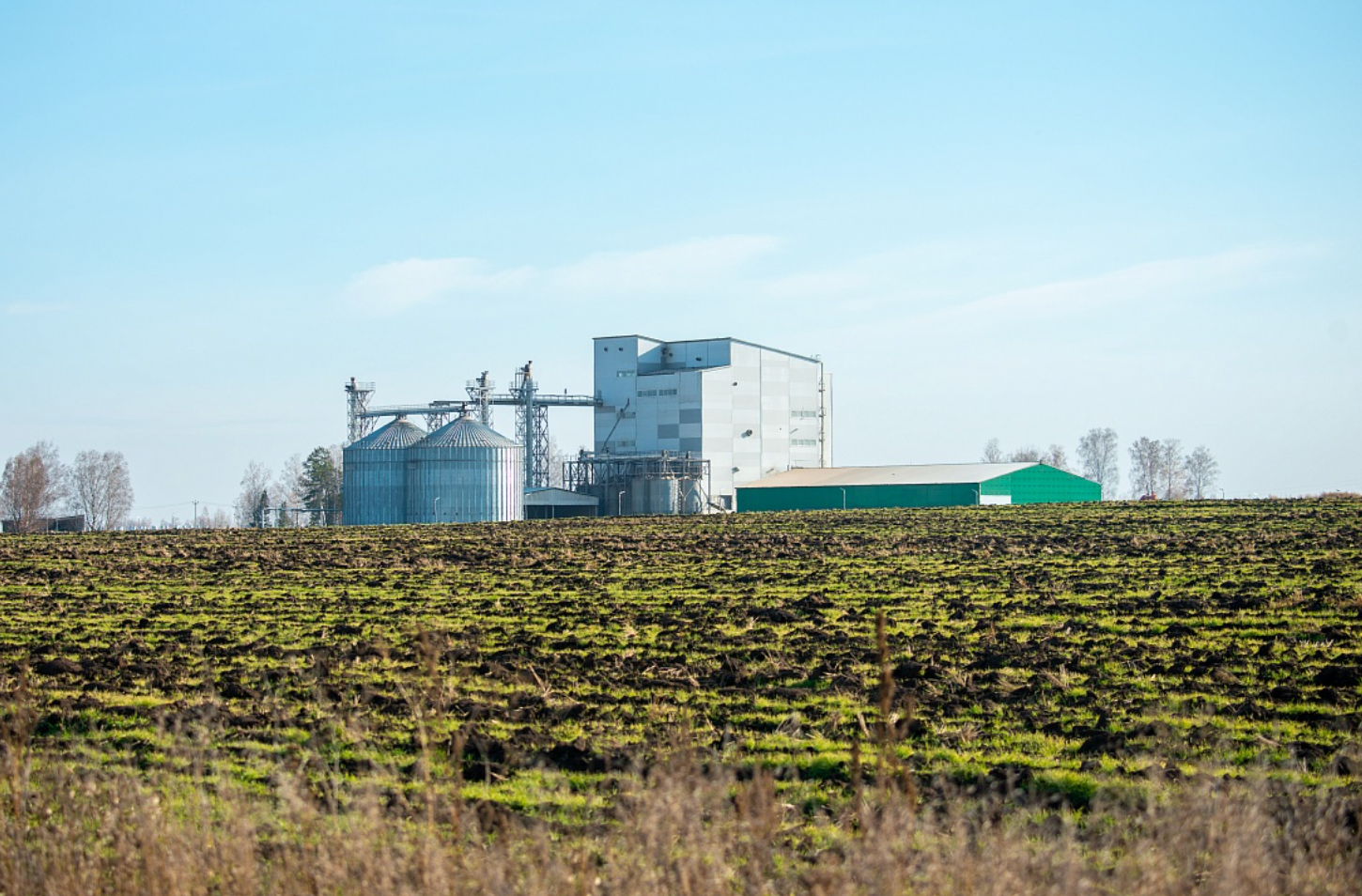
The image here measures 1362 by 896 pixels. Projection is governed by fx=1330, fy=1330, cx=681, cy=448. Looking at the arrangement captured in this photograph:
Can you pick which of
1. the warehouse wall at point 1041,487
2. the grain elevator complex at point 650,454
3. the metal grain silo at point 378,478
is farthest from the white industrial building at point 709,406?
the warehouse wall at point 1041,487

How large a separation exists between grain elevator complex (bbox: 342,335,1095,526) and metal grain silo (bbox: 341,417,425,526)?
0.08 meters

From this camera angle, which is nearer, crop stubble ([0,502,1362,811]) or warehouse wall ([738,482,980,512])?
crop stubble ([0,502,1362,811])

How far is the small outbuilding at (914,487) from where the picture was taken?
7562 cm

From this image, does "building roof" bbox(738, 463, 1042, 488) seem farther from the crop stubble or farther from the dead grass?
the dead grass

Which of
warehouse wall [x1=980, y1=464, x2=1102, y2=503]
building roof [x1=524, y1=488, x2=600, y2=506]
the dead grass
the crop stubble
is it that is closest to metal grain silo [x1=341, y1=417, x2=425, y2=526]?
building roof [x1=524, y1=488, x2=600, y2=506]

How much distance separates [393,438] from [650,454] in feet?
54.8

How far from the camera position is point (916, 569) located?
2952cm

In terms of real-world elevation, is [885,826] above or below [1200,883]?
above

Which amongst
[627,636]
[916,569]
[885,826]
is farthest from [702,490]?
[885,826]

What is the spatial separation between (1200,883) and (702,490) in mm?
76510

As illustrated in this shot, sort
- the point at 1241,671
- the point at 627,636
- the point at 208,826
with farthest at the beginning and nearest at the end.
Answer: the point at 627,636 → the point at 1241,671 → the point at 208,826

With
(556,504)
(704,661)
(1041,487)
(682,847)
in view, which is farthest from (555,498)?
(682,847)

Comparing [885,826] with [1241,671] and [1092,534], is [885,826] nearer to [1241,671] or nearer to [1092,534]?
[1241,671]

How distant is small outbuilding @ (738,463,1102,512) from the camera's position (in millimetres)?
75625
